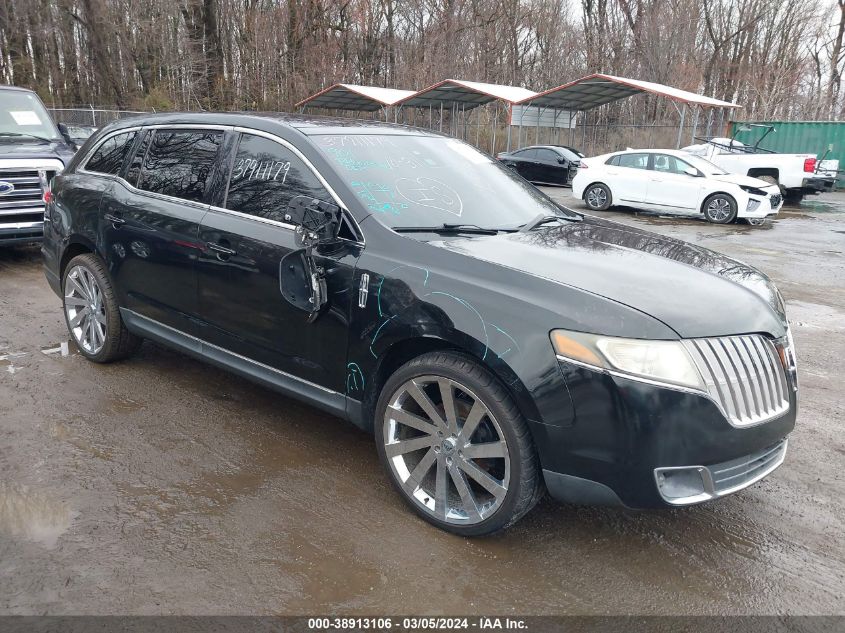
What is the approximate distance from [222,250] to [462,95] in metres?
24.6

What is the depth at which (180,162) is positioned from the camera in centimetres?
425

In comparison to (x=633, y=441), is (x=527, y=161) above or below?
above

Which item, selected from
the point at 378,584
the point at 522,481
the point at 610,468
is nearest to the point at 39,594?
the point at 378,584

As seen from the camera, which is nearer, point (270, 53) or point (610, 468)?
point (610, 468)

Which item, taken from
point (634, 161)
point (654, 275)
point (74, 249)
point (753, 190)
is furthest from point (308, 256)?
point (634, 161)

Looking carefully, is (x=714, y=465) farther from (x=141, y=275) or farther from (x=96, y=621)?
(x=141, y=275)

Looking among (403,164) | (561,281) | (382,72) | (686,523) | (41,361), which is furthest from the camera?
(382,72)

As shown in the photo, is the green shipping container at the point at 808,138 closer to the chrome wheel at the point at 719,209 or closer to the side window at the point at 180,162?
the chrome wheel at the point at 719,209

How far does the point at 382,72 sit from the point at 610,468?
124 ft

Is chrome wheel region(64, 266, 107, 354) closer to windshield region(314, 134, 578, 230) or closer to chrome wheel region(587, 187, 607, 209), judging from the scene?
windshield region(314, 134, 578, 230)

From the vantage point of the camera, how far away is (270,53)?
34719mm

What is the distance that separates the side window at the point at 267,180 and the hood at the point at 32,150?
15.8 ft

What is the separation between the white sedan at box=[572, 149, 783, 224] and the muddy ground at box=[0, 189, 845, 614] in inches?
418

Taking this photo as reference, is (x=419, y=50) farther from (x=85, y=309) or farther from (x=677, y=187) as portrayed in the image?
(x=85, y=309)
